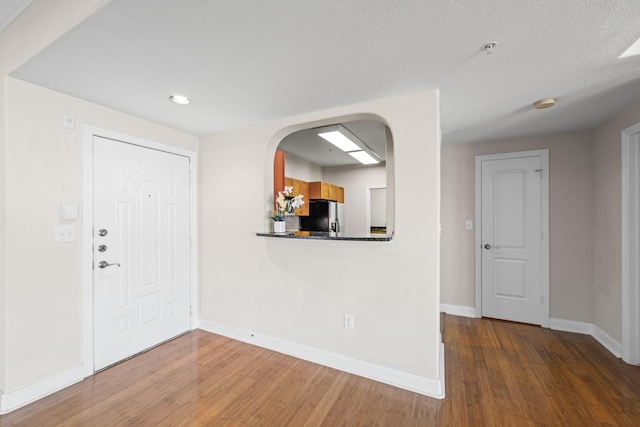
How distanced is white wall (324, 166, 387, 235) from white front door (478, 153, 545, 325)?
98.8 inches

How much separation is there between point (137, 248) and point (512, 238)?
424 cm

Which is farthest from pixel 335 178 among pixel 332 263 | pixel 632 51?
pixel 632 51

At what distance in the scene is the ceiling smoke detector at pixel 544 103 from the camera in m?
2.31

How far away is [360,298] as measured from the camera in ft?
7.96

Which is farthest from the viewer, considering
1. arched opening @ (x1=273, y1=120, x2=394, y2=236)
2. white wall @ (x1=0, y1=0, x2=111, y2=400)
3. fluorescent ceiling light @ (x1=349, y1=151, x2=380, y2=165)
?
fluorescent ceiling light @ (x1=349, y1=151, x2=380, y2=165)

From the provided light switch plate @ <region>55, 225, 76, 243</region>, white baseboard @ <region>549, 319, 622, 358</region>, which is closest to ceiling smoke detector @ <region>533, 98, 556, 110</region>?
white baseboard @ <region>549, 319, 622, 358</region>

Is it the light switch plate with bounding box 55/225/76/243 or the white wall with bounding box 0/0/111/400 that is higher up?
the white wall with bounding box 0/0/111/400

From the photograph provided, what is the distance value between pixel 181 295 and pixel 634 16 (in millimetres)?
3947

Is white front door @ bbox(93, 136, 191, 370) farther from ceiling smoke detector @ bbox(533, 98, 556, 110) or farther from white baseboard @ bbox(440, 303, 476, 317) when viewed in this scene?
ceiling smoke detector @ bbox(533, 98, 556, 110)

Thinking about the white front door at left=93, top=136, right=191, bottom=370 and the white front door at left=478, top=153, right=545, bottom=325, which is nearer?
the white front door at left=93, top=136, right=191, bottom=370

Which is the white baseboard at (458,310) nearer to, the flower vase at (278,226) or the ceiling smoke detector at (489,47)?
the flower vase at (278,226)

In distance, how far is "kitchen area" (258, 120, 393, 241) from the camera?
331cm

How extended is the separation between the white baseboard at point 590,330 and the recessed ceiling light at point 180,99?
175 inches

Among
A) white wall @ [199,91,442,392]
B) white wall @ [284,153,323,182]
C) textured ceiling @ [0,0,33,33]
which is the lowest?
white wall @ [199,91,442,392]
